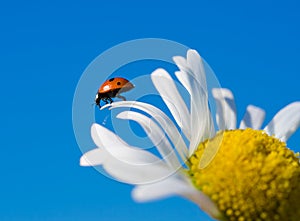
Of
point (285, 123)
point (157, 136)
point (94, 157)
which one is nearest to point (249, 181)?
point (157, 136)

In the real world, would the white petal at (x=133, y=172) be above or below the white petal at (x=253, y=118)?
below

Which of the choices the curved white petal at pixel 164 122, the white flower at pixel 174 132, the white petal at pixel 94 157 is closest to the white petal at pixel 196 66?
the white flower at pixel 174 132

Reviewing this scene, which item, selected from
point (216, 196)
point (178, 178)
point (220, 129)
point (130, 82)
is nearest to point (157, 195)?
point (178, 178)

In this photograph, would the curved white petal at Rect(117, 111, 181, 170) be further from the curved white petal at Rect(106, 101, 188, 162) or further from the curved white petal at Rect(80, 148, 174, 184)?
the curved white petal at Rect(80, 148, 174, 184)

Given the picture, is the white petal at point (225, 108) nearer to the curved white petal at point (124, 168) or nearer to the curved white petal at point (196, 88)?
the curved white petal at point (196, 88)

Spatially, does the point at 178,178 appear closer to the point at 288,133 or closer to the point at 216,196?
the point at 216,196

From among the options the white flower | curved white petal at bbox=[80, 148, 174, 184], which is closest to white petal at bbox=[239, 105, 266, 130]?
the white flower
